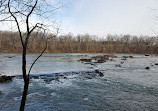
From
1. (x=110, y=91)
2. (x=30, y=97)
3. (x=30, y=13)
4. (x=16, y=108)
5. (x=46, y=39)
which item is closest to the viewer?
(x=30, y=13)

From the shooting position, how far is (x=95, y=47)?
307 ft

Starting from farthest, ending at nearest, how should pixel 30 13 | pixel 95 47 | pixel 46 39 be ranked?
pixel 95 47 < pixel 46 39 < pixel 30 13

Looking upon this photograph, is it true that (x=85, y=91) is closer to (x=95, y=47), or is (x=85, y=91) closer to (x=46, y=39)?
(x=46, y=39)

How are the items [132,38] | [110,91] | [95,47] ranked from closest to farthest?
[110,91] → [95,47] → [132,38]

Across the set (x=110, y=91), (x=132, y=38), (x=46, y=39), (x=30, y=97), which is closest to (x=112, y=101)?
(x=110, y=91)

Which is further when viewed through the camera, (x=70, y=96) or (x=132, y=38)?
(x=132, y=38)

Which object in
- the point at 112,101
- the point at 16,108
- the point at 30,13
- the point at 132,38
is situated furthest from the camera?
the point at 132,38

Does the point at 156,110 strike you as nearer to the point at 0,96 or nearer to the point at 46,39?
the point at 46,39

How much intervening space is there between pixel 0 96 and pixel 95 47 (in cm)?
8706

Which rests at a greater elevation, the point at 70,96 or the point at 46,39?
the point at 46,39

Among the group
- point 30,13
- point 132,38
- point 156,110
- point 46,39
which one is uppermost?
point 132,38

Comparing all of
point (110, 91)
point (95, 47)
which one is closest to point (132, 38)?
point (95, 47)

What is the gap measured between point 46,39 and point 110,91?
888 cm

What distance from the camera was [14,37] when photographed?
11.7 ft
